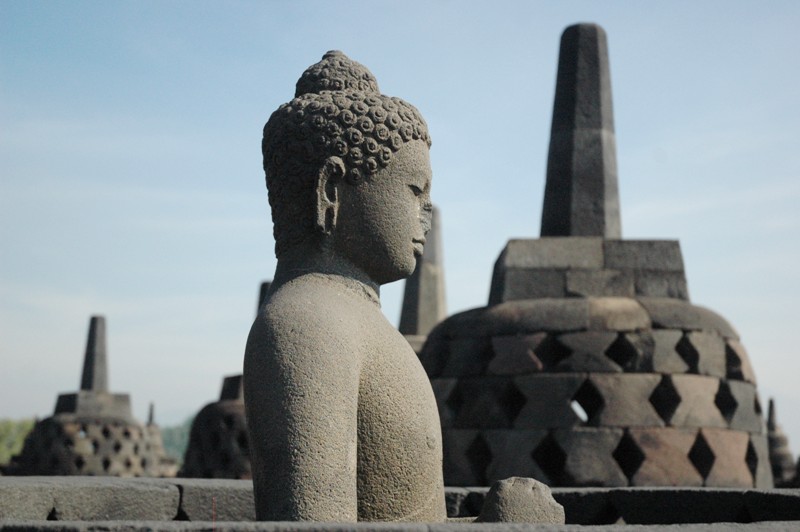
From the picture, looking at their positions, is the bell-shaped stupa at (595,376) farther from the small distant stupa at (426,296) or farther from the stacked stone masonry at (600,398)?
the small distant stupa at (426,296)

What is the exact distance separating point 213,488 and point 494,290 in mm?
2961

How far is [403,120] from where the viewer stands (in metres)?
3.47

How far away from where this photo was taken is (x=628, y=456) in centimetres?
621

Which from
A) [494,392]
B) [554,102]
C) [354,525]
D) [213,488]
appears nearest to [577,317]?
[494,392]

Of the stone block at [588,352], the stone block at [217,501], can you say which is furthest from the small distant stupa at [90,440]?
the stone block at [217,501]

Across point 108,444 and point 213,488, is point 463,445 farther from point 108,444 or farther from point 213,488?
point 108,444

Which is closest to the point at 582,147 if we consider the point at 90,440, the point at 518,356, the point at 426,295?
the point at 518,356

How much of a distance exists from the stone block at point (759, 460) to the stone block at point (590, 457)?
104 cm

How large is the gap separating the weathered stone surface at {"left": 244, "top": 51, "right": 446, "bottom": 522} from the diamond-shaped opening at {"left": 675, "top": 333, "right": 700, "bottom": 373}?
330 centimetres

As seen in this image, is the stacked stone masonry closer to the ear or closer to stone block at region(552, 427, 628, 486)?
stone block at region(552, 427, 628, 486)

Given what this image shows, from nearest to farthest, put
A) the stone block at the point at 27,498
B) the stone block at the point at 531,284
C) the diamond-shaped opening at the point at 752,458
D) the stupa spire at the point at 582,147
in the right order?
the stone block at the point at 27,498 → the diamond-shaped opening at the point at 752,458 → the stone block at the point at 531,284 → the stupa spire at the point at 582,147

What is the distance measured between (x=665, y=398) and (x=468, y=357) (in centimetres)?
120

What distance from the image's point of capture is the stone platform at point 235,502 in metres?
4.14

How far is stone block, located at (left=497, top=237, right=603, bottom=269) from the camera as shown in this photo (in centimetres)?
686
